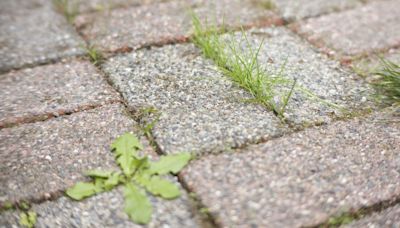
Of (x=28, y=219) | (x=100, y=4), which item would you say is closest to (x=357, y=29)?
(x=100, y=4)

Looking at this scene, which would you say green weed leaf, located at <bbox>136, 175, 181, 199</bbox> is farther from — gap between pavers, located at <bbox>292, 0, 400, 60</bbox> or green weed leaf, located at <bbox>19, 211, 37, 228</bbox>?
gap between pavers, located at <bbox>292, 0, 400, 60</bbox>

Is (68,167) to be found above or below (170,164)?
above

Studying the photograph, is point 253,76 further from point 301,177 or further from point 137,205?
point 137,205

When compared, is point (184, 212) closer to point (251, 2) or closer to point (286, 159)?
point (286, 159)

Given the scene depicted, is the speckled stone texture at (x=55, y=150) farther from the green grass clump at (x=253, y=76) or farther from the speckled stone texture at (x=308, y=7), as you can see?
the speckled stone texture at (x=308, y=7)

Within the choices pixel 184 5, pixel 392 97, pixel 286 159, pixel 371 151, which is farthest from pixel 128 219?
pixel 184 5

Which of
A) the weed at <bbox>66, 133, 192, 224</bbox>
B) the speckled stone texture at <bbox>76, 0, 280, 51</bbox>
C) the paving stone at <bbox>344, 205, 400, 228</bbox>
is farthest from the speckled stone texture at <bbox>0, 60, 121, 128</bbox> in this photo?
the paving stone at <bbox>344, 205, 400, 228</bbox>
